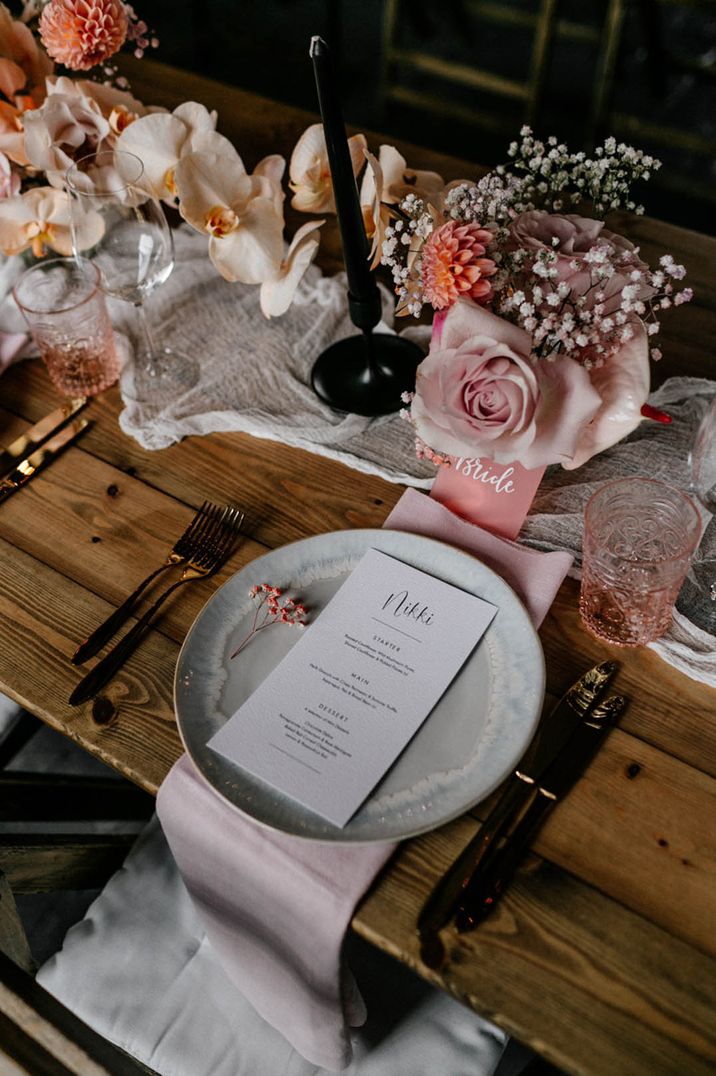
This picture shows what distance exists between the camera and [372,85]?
3232 millimetres

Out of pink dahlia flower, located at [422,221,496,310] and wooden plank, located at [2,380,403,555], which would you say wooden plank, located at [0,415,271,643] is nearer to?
wooden plank, located at [2,380,403,555]

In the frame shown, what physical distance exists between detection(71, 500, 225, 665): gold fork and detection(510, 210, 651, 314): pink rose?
425mm

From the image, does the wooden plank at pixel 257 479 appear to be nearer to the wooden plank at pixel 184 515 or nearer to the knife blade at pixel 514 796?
the wooden plank at pixel 184 515

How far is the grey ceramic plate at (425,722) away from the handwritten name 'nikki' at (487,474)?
0.26ft

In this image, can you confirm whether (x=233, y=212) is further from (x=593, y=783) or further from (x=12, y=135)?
(x=593, y=783)

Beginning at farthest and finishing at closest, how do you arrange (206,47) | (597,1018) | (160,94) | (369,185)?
1. (206,47)
2. (160,94)
3. (369,185)
4. (597,1018)

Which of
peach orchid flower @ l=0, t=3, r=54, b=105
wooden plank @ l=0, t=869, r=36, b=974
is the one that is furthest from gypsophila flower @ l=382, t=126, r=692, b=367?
wooden plank @ l=0, t=869, r=36, b=974

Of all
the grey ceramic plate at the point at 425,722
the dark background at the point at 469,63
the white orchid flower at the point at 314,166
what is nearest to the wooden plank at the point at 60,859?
the grey ceramic plate at the point at 425,722

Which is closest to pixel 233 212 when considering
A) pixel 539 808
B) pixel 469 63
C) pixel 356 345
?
pixel 356 345

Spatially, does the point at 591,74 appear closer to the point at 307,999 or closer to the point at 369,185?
the point at 369,185

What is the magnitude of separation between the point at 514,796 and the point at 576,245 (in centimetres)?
49

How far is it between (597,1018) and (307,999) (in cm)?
27

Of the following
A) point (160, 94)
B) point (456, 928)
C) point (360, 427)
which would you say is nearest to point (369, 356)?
point (360, 427)

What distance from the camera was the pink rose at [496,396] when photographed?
0.75 meters
